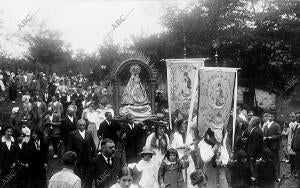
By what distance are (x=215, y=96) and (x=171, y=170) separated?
3.10 m

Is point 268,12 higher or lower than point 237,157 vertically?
higher

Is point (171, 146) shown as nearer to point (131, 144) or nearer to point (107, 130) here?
point (131, 144)

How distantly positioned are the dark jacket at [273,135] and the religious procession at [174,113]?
3 centimetres

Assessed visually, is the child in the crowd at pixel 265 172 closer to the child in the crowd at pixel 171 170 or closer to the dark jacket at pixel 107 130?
the child in the crowd at pixel 171 170

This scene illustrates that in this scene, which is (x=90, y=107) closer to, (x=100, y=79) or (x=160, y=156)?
(x=160, y=156)

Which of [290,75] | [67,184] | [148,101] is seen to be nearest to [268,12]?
[290,75]

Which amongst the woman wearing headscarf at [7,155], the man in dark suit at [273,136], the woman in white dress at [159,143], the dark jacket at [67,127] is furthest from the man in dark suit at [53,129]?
the man in dark suit at [273,136]

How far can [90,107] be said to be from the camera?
15820mm

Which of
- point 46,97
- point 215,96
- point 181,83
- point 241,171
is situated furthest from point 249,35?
point 241,171

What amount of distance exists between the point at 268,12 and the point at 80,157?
1954 cm

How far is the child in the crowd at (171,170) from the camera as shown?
29.3ft

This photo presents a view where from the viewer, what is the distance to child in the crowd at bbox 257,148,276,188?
37.5ft

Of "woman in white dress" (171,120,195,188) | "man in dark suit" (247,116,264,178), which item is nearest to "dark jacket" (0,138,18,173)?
"woman in white dress" (171,120,195,188)

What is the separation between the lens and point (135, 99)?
17.8 metres
